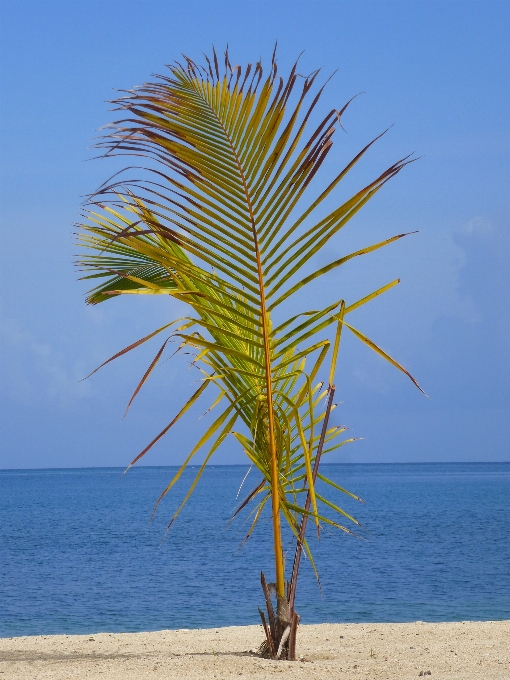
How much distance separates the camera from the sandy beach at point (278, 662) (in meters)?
4.86

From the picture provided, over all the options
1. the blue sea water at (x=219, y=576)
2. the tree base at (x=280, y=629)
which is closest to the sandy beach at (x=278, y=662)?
the tree base at (x=280, y=629)

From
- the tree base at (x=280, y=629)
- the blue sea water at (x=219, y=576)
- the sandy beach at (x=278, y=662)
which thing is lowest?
the blue sea water at (x=219, y=576)

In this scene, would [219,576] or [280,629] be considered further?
[219,576]

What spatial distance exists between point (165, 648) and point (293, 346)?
309cm

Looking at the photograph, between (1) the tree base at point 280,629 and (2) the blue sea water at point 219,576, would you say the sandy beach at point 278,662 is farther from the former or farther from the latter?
(2) the blue sea water at point 219,576

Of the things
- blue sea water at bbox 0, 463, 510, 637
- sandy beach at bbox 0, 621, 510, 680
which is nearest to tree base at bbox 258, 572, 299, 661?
sandy beach at bbox 0, 621, 510, 680

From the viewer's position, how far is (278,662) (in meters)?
5.05

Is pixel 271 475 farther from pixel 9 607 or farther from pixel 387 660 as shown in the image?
pixel 9 607

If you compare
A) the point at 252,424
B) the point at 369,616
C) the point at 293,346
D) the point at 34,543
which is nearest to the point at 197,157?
the point at 293,346

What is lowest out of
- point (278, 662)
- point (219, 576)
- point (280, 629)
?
point (219, 576)

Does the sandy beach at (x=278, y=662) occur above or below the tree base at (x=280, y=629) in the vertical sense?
below

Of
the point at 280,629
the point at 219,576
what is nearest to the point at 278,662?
the point at 280,629

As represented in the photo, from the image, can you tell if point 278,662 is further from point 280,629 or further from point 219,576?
point 219,576

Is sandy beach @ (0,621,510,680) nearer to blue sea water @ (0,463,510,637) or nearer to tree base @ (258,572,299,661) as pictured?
tree base @ (258,572,299,661)
